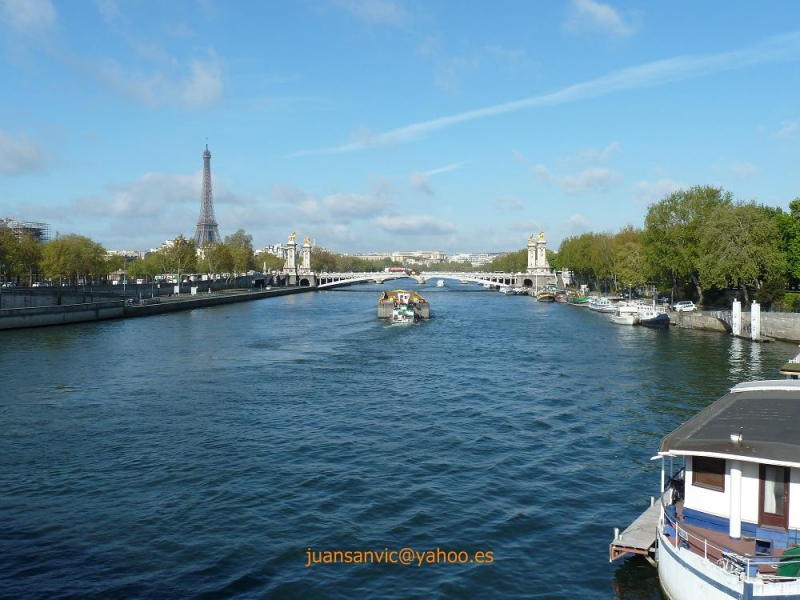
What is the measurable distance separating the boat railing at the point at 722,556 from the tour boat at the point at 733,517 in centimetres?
1

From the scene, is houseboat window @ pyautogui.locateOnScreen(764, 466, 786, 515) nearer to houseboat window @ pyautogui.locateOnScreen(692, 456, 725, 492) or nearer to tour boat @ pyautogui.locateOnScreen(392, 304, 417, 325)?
houseboat window @ pyautogui.locateOnScreen(692, 456, 725, 492)

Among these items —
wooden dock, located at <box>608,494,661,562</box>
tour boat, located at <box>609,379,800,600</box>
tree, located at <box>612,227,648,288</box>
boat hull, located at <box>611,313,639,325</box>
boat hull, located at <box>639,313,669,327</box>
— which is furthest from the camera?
tree, located at <box>612,227,648,288</box>

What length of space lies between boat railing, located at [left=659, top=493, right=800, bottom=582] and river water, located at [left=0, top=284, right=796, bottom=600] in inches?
52.2

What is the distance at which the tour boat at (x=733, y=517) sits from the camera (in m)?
9.18

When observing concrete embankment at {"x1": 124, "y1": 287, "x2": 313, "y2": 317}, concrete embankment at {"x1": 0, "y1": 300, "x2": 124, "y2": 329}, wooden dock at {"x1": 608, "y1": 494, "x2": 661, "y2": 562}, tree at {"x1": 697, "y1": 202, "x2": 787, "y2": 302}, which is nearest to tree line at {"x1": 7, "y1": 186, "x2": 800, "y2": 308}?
tree at {"x1": 697, "y1": 202, "x2": 787, "y2": 302}

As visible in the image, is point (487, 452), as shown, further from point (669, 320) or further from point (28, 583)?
point (669, 320)

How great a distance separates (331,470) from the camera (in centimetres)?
1736

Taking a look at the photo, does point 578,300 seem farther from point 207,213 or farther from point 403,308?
point 207,213

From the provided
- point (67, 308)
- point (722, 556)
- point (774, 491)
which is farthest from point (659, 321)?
point (722, 556)

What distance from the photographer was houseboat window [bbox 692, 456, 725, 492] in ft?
35.1

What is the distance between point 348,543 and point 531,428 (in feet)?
32.6

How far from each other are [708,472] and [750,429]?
3.64 feet

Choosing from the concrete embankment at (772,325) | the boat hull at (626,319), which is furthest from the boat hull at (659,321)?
the concrete embankment at (772,325)

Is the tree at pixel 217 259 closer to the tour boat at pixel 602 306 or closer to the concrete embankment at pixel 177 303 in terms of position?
the concrete embankment at pixel 177 303
